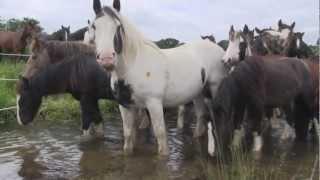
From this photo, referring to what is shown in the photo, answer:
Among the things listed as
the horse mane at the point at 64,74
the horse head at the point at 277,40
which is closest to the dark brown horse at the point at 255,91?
the horse mane at the point at 64,74

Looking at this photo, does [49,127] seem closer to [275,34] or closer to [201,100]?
[201,100]

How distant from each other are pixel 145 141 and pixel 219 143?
81.5 inches

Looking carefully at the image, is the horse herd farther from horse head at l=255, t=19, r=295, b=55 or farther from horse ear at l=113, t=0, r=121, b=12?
horse head at l=255, t=19, r=295, b=55

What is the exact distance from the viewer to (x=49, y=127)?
10500mm

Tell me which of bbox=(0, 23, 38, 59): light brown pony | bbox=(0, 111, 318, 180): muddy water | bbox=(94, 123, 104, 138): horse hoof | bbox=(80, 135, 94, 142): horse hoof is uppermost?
bbox=(0, 23, 38, 59): light brown pony

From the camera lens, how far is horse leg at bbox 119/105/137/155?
305 inches

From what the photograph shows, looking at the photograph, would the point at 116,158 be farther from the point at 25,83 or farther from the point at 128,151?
the point at 25,83

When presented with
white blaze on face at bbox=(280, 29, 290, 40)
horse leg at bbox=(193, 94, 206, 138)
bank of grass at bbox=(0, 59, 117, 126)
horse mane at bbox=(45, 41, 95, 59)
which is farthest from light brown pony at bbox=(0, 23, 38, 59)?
horse leg at bbox=(193, 94, 206, 138)

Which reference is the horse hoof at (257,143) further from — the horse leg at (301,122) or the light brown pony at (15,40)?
the light brown pony at (15,40)

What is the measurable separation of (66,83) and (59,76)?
0.61 ft

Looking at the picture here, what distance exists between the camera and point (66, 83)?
8.82 metres

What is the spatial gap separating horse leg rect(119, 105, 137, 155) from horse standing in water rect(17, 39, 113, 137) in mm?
1006

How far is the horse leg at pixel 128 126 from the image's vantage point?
7758 mm

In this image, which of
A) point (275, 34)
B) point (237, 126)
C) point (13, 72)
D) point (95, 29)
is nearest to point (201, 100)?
point (237, 126)
